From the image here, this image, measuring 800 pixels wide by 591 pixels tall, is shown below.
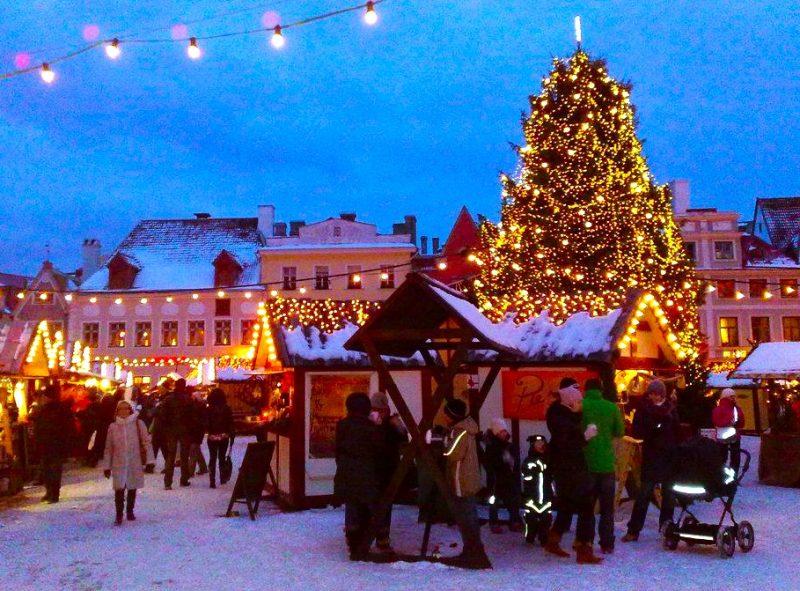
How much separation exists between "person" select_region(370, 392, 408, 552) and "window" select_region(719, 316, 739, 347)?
125 feet

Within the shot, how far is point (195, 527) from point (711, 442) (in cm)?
633

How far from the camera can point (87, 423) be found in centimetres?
1903

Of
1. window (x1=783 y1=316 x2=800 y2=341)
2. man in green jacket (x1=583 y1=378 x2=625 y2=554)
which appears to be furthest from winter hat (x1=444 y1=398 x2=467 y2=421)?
window (x1=783 y1=316 x2=800 y2=341)

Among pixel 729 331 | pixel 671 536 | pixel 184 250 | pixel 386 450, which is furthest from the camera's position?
pixel 184 250

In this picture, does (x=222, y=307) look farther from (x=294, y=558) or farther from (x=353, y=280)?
(x=294, y=558)

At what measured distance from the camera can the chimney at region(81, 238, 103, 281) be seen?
50.7 metres

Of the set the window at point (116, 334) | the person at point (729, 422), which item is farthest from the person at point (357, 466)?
the window at point (116, 334)

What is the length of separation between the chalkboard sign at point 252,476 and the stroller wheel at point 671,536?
540 cm

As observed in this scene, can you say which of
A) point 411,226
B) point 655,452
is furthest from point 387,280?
point 655,452

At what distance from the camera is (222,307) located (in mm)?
47656

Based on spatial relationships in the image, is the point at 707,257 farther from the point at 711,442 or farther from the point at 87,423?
the point at 711,442

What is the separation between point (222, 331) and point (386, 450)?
1564 inches

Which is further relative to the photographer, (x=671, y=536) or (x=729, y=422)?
(x=729, y=422)

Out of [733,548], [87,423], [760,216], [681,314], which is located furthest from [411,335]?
[760,216]
